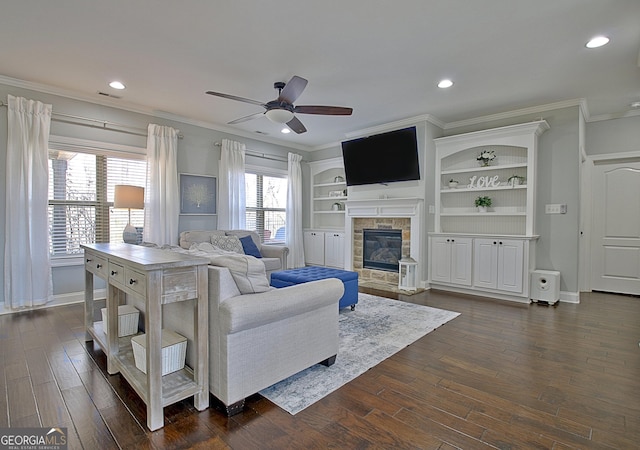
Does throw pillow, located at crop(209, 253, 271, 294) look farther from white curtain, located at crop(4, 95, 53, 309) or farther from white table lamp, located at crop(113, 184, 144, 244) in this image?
white curtain, located at crop(4, 95, 53, 309)

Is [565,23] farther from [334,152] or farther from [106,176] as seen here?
[106,176]

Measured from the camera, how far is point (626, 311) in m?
4.12

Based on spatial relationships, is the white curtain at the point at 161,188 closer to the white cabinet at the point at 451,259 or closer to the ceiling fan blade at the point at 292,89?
the ceiling fan blade at the point at 292,89

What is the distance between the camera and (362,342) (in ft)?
9.93

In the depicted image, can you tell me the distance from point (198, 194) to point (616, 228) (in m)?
6.77

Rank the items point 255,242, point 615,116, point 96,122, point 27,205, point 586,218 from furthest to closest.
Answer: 1. point 255,242
2. point 586,218
3. point 615,116
4. point 96,122
5. point 27,205

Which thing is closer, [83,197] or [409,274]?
[83,197]

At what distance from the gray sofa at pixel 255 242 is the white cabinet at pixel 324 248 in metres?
1.68

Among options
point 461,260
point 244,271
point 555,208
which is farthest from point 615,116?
point 244,271

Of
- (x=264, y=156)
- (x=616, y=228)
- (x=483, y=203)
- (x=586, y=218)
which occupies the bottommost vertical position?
(x=616, y=228)

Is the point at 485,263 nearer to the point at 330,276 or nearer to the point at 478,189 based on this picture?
the point at 478,189

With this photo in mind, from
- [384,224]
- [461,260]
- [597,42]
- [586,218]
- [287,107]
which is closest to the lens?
[597,42]

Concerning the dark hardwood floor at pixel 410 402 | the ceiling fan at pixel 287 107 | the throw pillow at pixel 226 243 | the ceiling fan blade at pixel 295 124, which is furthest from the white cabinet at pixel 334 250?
the dark hardwood floor at pixel 410 402

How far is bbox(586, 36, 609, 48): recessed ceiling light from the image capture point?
288cm
